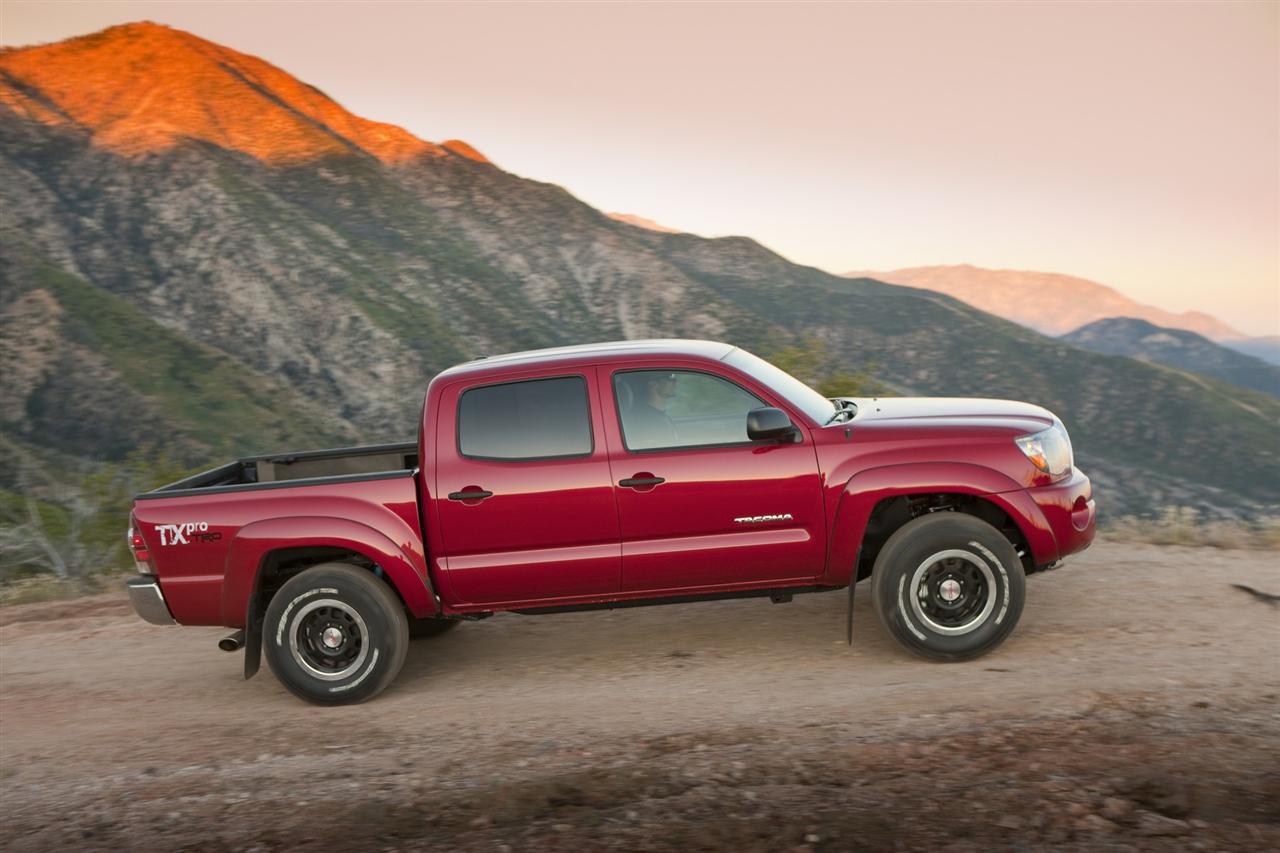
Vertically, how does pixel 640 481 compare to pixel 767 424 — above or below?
below

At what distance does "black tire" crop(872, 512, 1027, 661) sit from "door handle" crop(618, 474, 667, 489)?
1272mm

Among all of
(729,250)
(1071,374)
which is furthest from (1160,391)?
(729,250)

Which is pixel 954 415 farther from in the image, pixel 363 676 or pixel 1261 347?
pixel 1261 347

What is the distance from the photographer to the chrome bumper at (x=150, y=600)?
6.11 metres

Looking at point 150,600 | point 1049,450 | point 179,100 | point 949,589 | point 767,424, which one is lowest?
point 150,600

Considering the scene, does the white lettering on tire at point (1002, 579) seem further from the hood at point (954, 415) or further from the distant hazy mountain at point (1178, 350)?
the distant hazy mountain at point (1178, 350)

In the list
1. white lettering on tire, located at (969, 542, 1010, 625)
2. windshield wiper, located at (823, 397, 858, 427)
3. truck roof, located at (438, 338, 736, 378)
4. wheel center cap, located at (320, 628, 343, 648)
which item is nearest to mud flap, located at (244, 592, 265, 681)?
wheel center cap, located at (320, 628, 343, 648)

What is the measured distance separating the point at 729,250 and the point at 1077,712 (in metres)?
75.3

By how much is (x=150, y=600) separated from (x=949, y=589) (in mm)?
4388

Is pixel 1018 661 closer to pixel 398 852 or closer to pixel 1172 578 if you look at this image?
pixel 1172 578

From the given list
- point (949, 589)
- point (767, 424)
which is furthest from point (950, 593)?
point (767, 424)

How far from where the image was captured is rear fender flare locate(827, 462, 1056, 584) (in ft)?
18.9

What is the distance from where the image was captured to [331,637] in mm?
6148

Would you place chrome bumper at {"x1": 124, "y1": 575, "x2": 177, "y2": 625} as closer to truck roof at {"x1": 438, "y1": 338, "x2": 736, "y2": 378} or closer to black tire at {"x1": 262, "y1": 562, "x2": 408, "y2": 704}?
black tire at {"x1": 262, "y1": 562, "x2": 408, "y2": 704}
